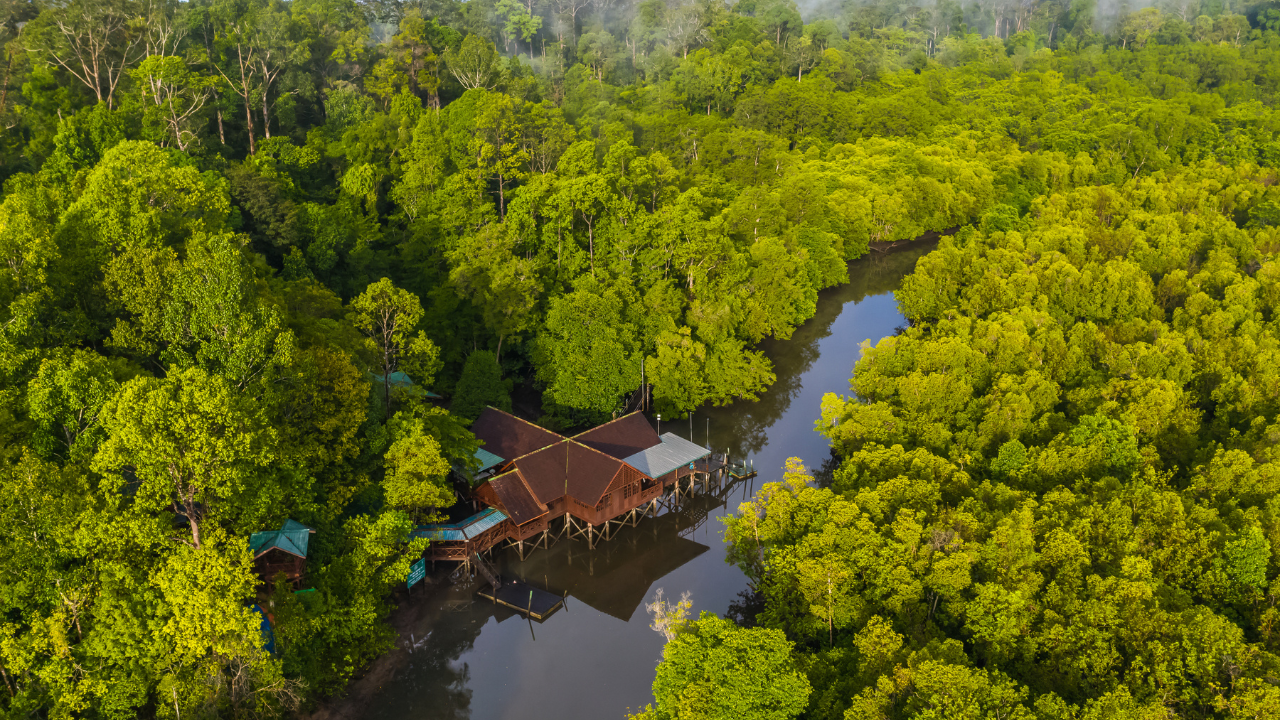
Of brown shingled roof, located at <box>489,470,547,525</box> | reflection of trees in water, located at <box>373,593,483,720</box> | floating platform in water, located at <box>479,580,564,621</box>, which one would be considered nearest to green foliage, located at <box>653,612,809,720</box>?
reflection of trees in water, located at <box>373,593,483,720</box>

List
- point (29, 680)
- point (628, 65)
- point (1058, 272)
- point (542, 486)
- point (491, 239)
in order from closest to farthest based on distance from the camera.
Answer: point (29, 680) → point (542, 486) → point (491, 239) → point (1058, 272) → point (628, 65)

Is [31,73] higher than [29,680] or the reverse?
higher

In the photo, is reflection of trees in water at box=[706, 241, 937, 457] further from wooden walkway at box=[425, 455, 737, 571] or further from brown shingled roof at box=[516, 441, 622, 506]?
brown shingled roof at box=[516, 441, 622, 506]

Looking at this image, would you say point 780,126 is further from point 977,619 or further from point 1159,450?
point 977,619

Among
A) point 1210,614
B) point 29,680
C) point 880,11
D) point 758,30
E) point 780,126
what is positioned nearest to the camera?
point 29,680

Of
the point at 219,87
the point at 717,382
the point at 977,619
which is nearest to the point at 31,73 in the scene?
the point at 219,87

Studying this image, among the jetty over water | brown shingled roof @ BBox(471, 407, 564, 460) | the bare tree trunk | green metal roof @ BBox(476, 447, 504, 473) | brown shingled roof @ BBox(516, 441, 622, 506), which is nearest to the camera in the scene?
the jetty over water

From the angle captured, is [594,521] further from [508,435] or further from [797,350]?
[797,350]
